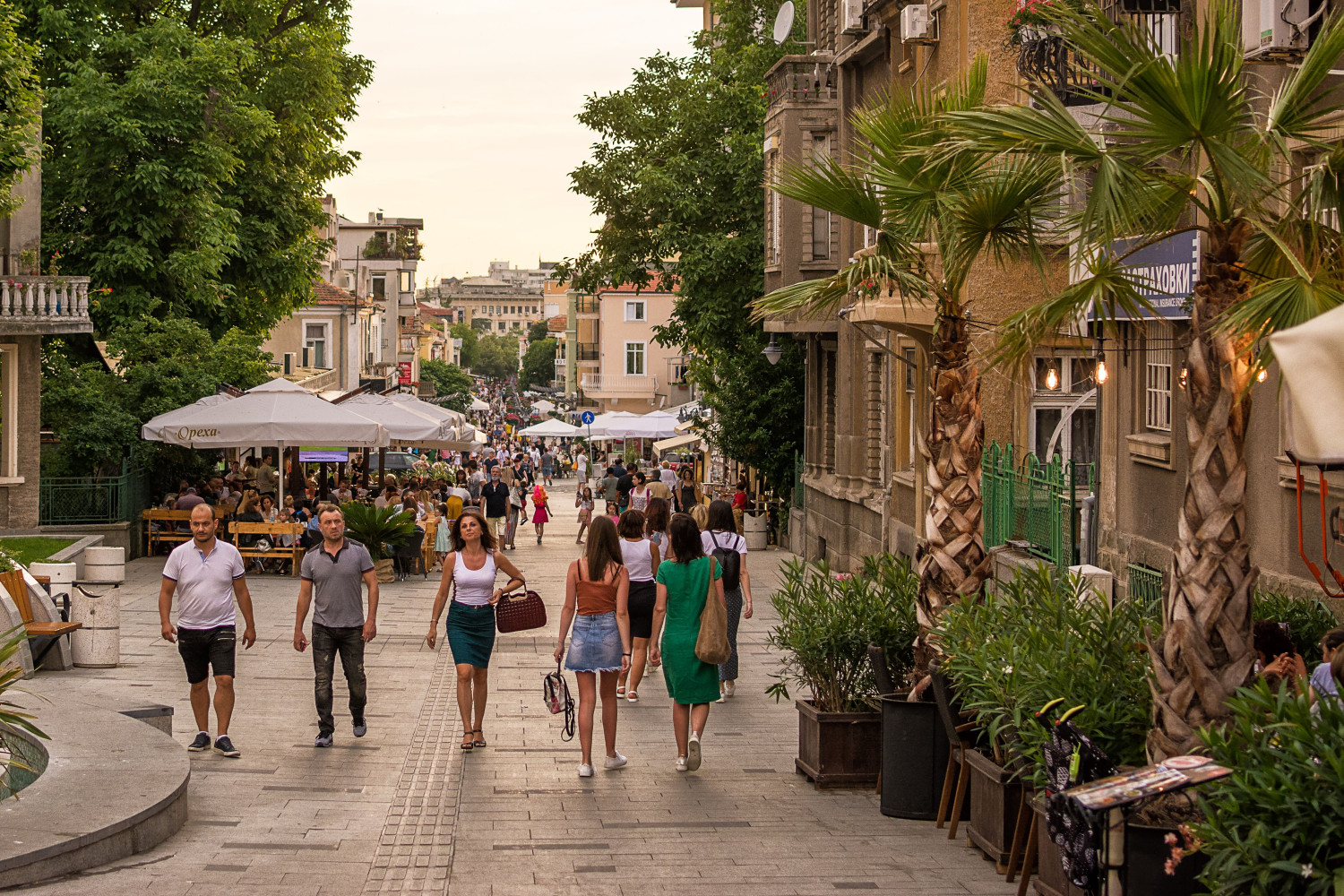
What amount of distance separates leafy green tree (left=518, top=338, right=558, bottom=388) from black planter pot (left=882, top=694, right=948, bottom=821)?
6495 inches

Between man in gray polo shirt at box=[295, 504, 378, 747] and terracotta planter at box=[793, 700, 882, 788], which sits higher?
man in gray polo shirt at box=[295, 504, 378, 747]

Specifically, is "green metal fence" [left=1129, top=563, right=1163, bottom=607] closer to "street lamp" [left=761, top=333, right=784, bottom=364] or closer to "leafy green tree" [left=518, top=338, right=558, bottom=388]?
"street lamp" [left=761, top=333, right=784, bottom=364]

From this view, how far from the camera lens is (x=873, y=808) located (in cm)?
925

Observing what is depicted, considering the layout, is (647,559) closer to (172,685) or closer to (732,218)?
(172,685)

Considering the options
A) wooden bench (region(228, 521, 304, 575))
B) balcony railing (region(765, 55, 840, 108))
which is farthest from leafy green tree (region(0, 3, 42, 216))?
balcony railing (region(765, 55, 840, 108))

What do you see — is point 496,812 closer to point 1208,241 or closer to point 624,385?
point 1208,241

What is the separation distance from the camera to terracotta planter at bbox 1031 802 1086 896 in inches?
257

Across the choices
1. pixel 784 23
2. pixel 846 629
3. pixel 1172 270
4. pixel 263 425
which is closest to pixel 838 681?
pixel 846 629

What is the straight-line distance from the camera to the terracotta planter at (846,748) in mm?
9672

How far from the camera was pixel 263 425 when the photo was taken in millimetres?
21234

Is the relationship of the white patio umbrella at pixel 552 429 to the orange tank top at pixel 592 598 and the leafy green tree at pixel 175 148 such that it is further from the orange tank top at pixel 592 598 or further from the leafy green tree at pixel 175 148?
the orange tank top at pixel 592 598

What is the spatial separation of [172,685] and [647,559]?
4.34 meters

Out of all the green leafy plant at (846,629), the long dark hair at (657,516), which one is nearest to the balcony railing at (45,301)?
the long dark hair at (657,516)

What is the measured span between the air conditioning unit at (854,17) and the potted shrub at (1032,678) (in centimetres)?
1611
